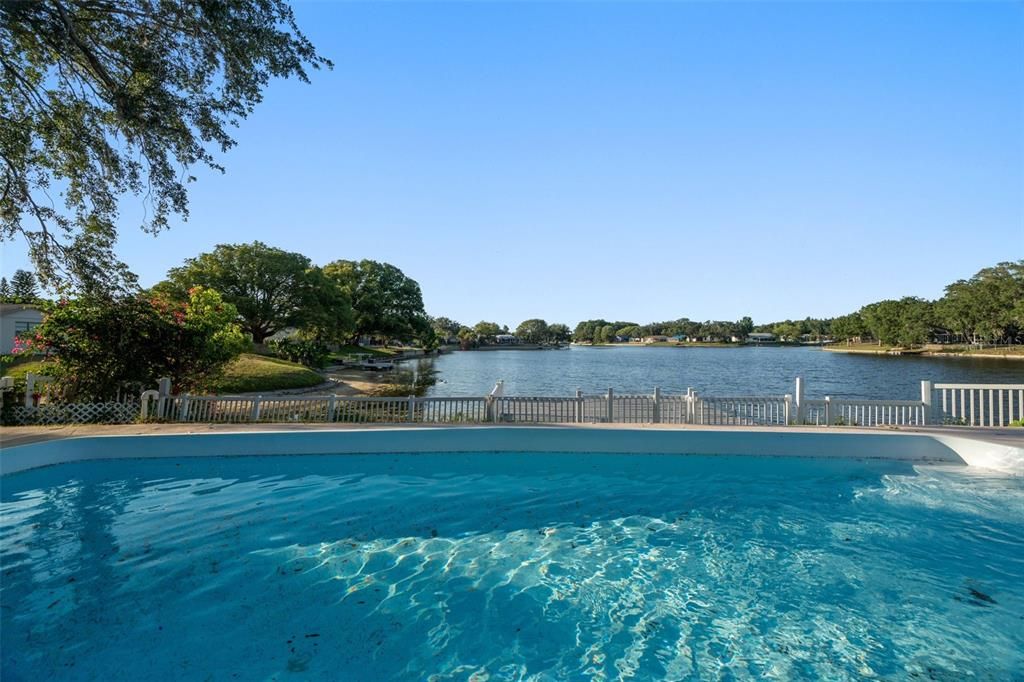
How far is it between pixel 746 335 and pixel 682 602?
14545cm

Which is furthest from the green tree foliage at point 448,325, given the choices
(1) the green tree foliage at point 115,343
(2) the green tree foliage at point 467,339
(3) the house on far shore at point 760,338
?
(1) the green tree foliage at point 115,343

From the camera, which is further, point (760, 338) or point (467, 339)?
point (760, 338)

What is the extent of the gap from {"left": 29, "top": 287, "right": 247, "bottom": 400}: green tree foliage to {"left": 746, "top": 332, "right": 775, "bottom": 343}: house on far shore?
139 metres

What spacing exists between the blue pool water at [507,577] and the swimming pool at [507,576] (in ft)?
0.07

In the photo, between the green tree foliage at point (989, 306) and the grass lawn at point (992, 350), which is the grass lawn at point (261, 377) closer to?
the green tree foliage at point (989, 306)

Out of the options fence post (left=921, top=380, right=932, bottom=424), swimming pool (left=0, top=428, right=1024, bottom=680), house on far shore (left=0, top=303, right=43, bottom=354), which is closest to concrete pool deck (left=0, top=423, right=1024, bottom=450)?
fence post (left=921, top=380, right=932, bottom=424)

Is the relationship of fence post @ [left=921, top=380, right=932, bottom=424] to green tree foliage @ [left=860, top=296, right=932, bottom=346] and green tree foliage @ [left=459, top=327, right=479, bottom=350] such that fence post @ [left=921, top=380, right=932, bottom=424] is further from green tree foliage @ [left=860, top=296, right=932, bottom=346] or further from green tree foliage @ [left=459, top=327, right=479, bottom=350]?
green tree foliage @ [left=459, top=327, right=479, bottom=350]

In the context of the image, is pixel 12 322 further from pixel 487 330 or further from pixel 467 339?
pixel 487 330

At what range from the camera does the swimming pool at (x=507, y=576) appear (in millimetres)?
3486

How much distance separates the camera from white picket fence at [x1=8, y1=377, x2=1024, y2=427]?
1006 centimetres

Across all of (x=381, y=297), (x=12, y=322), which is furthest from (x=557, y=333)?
(x=12, y=322)

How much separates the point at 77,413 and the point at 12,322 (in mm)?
26140

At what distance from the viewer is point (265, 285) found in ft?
128

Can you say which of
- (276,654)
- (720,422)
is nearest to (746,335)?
(720,422)
